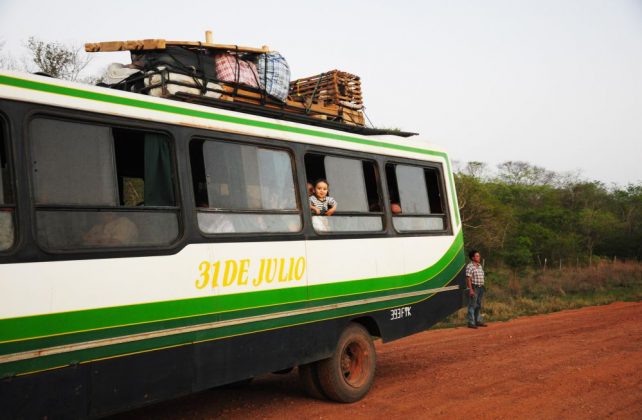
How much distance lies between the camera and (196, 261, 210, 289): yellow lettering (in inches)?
205

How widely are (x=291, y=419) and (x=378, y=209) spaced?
2733 mm

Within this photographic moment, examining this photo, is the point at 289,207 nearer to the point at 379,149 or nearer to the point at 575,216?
the point at 379,149

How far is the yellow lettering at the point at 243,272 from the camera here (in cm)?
558

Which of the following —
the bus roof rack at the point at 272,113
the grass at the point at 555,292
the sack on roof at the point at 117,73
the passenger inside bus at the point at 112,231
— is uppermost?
the sack on roof at the point at 117,73

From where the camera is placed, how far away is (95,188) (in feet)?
15.2

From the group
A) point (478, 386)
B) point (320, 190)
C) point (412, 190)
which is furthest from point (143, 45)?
point (478, 386)

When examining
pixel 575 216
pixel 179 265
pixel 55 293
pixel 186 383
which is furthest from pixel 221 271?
pixel 575 216

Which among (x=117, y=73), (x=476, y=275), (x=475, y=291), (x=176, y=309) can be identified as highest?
(x=117, y=73)

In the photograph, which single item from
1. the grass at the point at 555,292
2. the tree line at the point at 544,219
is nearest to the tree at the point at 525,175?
the tree line at the point at 544,219

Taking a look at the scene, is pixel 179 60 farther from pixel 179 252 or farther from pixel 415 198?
pixel 415 198

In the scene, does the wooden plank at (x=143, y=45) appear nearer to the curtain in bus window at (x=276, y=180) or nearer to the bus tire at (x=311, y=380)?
the curtain in bus window at (x=276, y=180)

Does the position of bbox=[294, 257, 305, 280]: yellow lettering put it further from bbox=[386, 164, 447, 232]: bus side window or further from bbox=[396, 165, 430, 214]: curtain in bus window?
bbox=[396, 165, 430, 214]: curtain in bus window

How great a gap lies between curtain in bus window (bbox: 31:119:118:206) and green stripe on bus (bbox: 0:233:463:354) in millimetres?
830

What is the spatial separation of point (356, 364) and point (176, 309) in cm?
305
